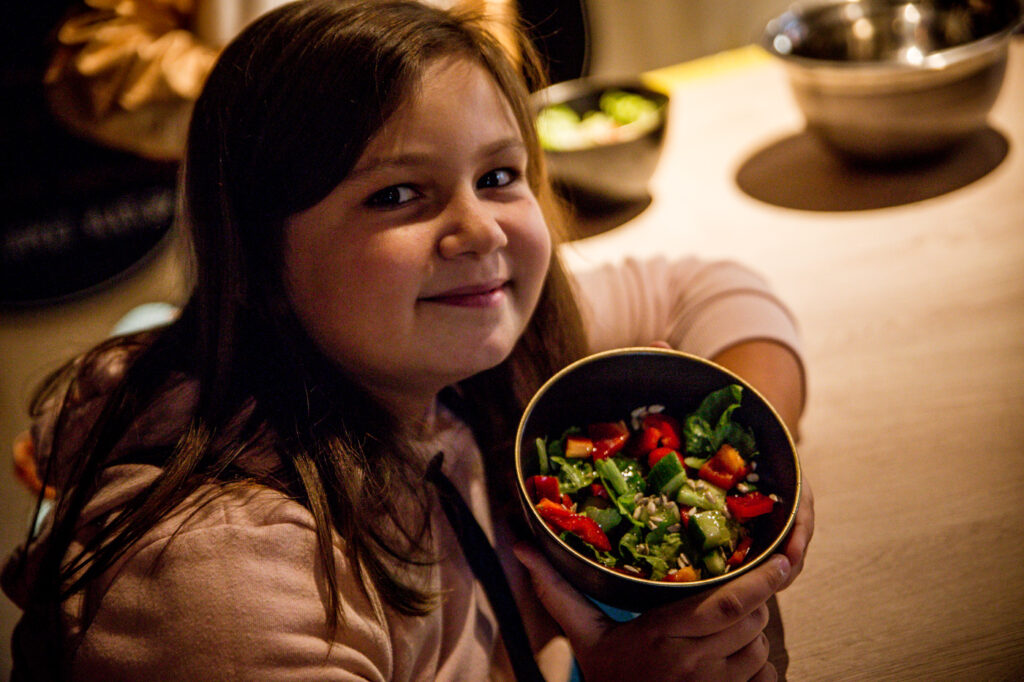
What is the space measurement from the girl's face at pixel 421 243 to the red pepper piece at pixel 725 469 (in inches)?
8.2

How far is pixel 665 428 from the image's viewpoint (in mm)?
703

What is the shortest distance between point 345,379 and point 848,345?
70cm

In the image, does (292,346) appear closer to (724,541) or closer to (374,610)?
(374,610)

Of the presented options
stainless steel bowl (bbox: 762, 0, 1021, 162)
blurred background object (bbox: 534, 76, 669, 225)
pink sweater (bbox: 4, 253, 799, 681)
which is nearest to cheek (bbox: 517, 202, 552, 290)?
pink sweater (bbox: 4, 253, 799, 681)

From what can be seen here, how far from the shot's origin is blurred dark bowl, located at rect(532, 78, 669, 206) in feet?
4.17

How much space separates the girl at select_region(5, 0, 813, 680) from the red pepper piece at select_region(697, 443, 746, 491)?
69 mm

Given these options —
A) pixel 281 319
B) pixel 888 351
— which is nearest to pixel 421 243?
pixel 281 319

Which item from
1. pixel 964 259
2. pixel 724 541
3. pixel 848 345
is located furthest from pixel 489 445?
pixel 964 259

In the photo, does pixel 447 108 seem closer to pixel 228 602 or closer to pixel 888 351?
pixel 228 602

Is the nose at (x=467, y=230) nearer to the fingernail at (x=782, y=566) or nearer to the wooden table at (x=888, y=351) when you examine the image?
the fingernail at (x=782, y=566)

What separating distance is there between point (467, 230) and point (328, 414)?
20cm

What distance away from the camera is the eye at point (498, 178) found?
690 mm

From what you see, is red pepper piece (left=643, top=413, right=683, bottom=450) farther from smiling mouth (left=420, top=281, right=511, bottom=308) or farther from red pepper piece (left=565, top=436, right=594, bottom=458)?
smiling mouth (left=420, top=281, right=511, bottom=308)

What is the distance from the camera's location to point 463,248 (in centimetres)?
63
